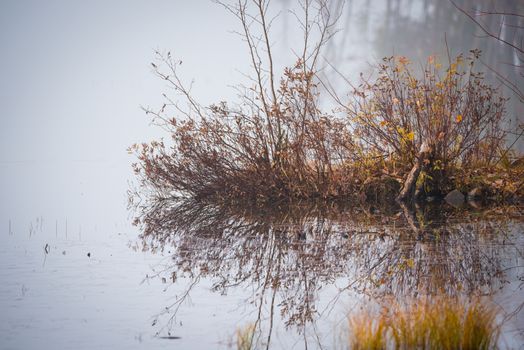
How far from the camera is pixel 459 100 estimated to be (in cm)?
1077

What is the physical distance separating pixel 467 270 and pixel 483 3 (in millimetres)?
23344

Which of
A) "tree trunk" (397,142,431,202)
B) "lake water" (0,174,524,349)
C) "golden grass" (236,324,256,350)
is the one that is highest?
"tree trunk" (397,142,431,202)

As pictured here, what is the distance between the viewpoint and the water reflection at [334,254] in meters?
4.14

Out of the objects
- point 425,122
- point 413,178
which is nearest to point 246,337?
point 425,122

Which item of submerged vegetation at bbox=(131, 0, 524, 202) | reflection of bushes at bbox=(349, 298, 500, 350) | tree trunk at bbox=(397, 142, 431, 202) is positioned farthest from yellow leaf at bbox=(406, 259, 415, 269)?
tree trunk at bbox=(397, 142, 431, 202)

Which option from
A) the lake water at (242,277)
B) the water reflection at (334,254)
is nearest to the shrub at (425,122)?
the water reflection at (334,254)

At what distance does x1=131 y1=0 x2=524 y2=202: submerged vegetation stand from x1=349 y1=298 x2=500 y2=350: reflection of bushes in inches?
267

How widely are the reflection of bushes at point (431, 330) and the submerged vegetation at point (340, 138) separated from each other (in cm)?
679

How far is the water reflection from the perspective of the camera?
4.14 metres

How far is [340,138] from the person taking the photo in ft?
35.6

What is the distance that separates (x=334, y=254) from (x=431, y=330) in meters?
2.53

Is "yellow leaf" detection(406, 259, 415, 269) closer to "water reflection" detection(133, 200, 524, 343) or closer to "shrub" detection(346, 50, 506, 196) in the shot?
"water reflection" detection(133, 200, 524, 343)

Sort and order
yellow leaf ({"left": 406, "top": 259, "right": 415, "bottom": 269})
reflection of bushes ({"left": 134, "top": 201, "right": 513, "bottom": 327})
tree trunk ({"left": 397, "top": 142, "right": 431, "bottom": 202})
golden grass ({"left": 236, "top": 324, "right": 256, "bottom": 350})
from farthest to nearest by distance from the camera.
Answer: tree trunk ({"left": 397, "top": 142, "right": 431, "bottom": 202})
yellow leaf ({"left": 406, "top": 259, "right": 415, "bottom": 269})
reflection of bushes ({"left": 134, "top": 201, "right": 513, "bottom": 327})
golden grass ({"left": 236, "top": 324, "right": 256, "bottom": 350})

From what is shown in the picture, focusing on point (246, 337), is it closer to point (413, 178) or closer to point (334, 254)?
point (334, 254)
